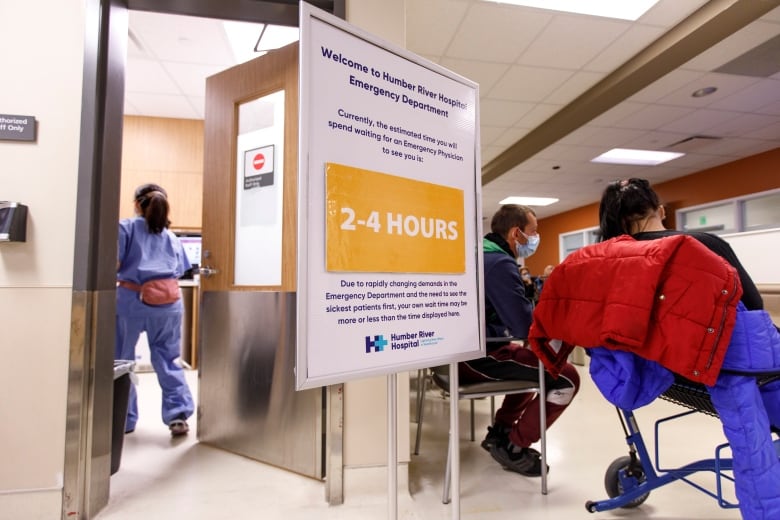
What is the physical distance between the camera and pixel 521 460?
6.37 ft

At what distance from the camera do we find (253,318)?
7.11ft

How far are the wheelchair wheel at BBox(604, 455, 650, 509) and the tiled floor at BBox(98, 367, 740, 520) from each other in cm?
5

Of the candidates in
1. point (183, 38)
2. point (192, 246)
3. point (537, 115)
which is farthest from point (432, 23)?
point (192, 246)

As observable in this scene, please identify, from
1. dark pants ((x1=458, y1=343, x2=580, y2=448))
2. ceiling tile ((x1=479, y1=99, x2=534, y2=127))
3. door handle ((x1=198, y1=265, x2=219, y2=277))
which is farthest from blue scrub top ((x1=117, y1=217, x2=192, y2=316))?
ceiling tile ((x1=479, y1=99, x2=534, y2=127))

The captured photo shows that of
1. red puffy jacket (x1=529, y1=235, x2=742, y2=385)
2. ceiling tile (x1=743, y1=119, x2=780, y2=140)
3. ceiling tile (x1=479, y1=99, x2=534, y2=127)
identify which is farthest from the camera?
ceiling tile (x1=743, y1=119, x2=780, y2=140)

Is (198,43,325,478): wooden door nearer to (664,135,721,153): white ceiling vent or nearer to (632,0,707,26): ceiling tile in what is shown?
(632,0,707,26): ceiling tile

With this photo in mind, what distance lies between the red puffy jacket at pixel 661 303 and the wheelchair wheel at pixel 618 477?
2.39ft

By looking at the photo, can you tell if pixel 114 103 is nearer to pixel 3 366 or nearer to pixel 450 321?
pixel 3 366

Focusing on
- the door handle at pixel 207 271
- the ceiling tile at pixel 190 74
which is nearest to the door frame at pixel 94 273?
the door handle at pixel 207 271

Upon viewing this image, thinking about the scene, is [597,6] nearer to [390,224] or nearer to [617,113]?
[617,113]

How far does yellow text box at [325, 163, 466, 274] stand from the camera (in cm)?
93

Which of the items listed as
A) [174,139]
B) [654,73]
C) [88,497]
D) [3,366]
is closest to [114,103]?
[3,366]

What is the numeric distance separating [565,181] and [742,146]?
8.24ft

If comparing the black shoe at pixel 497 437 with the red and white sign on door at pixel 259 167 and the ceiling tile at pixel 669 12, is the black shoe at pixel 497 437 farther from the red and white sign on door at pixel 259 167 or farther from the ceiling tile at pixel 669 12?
the ceiling tile at pixel 669 12
